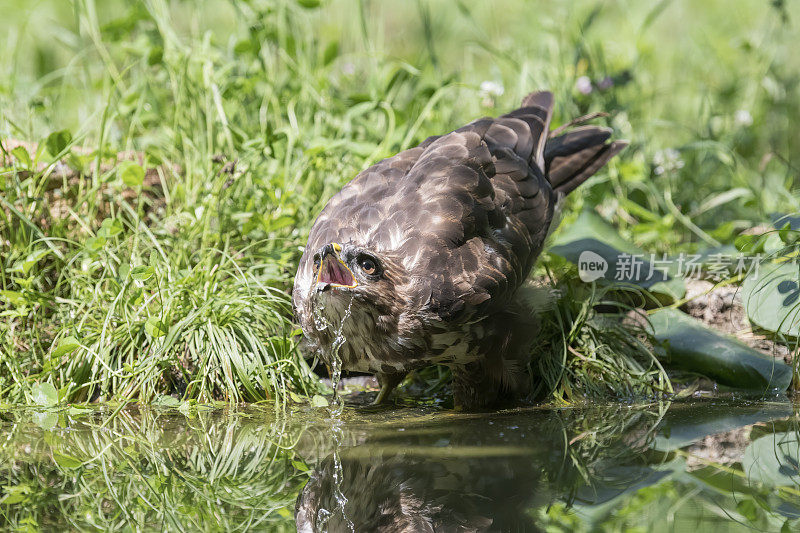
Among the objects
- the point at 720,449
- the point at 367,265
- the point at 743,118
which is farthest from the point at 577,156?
the point at 743,118

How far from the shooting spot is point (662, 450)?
2.83 m

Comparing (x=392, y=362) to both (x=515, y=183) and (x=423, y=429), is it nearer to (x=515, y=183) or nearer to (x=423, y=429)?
(x=423, y=429)

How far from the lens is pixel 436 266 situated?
3.41 m

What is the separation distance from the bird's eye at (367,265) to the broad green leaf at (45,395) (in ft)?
4.76

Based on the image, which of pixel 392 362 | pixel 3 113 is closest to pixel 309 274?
pixel 392 362

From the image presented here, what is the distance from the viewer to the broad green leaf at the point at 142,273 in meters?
3.69

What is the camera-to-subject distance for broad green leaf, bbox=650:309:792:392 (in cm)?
384

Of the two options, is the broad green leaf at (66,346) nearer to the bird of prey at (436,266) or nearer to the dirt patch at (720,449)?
the bird of prey at (436,266)

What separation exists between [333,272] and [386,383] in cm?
79

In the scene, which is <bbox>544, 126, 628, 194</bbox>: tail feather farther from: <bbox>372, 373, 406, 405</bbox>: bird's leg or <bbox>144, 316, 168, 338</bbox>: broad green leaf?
<bbox>144, 316, 168, 338</bbox>: broad green leaf

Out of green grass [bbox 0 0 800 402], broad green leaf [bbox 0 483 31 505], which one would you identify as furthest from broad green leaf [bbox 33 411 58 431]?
broad green leaf [bbox 0 483 31 505]

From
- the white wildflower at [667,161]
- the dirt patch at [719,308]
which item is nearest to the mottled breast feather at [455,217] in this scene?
the dirt patch at [719,308]

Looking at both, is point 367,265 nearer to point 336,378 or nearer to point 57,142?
point 336,378

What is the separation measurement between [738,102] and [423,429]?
14.9 feet
